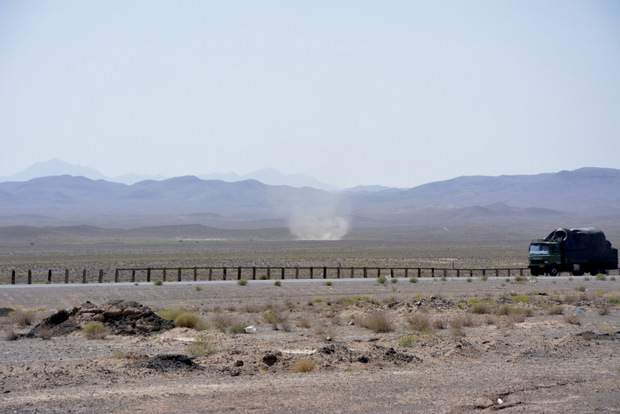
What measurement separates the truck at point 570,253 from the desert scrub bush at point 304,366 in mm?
37597

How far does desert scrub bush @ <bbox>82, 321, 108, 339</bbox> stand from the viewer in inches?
801

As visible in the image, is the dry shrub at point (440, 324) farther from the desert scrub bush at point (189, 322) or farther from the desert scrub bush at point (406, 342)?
the desert scrub bush at point (189, 322)

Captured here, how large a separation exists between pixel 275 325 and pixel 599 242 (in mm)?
33888

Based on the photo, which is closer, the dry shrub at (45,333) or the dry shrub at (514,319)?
the dry shrub at (45,333)

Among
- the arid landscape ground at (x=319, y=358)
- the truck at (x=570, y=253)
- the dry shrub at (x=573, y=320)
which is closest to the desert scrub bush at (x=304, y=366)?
the arid landscape ground at (x=319, y=358)

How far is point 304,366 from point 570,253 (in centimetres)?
3889

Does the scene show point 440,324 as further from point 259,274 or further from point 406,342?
point 259,274

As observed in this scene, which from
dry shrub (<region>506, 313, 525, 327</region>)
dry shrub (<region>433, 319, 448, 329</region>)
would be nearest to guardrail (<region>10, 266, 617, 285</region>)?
dry shrub (<region>506, 313, 525, 327</region>)

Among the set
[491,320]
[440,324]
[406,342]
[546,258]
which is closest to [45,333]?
[406,342]

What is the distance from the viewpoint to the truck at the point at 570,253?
1946 inches

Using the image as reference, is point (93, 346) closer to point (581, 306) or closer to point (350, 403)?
point (350, 403)

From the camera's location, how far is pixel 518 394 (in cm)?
1262

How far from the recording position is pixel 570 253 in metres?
49.6

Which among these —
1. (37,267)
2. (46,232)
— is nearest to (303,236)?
(46,232)
